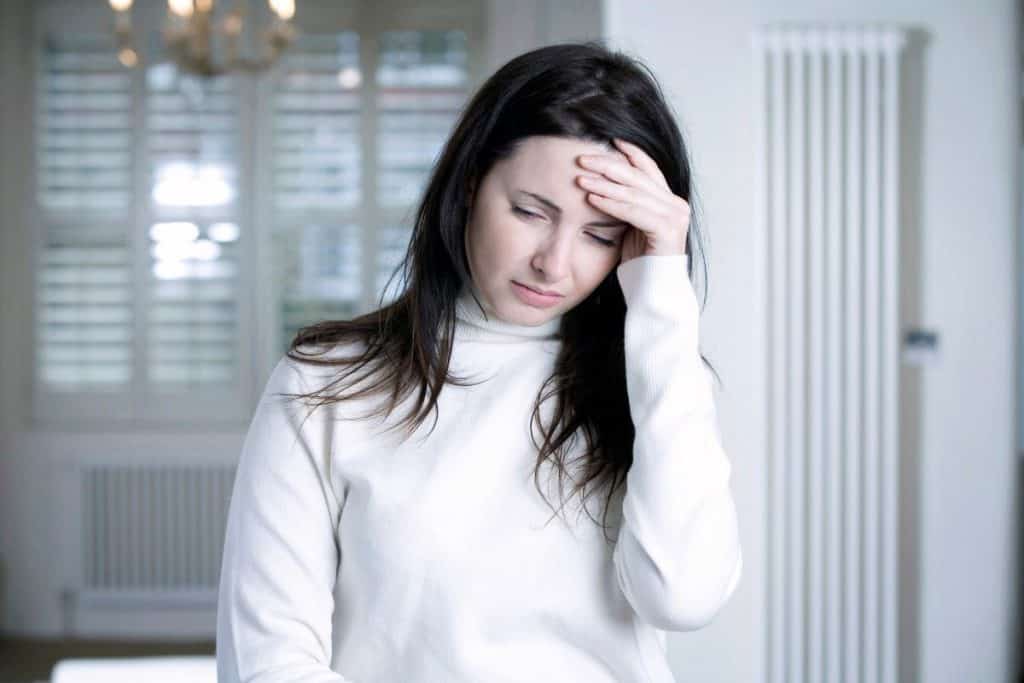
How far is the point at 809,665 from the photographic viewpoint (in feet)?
5.78

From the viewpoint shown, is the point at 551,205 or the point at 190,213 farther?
the point at 190,213

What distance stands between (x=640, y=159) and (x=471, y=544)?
0.39 m

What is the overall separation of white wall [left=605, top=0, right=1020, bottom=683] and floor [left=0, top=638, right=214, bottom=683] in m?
3.08

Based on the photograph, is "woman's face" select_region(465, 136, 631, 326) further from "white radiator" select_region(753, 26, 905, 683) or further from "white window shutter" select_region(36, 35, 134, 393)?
"white window shutter" select_region(36, 35, 134, 393)

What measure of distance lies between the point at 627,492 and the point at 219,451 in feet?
11.7

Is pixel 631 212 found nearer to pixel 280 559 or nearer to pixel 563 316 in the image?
pixel 563 316

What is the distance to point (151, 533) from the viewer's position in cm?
441

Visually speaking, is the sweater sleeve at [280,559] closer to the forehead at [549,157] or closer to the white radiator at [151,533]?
the forehead at [549,157]

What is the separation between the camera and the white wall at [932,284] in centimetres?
166

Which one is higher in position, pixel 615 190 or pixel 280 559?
pixel 615 190

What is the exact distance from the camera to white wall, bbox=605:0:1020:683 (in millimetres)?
1662

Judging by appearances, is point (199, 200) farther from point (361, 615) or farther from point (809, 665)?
point (361, 615)

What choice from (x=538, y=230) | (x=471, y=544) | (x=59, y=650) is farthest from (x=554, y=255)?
(x=59, y=650)

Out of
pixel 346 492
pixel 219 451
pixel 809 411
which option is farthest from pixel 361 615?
pixel 219 451
